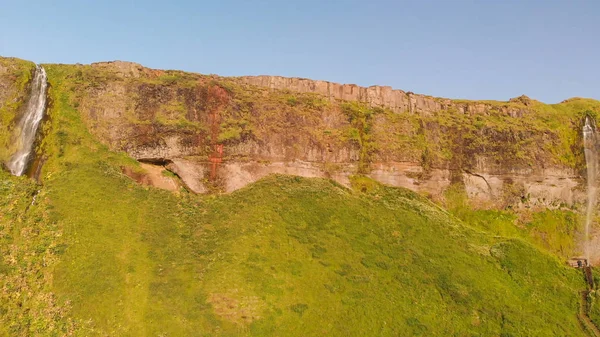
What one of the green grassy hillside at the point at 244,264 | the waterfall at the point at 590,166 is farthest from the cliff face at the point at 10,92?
the waterfall at the point at 590,166

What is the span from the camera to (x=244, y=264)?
2712 centimetres

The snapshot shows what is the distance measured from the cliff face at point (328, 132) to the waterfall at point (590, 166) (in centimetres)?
55

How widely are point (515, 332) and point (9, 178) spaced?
28.1 metres

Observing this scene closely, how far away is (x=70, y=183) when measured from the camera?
29.5 m

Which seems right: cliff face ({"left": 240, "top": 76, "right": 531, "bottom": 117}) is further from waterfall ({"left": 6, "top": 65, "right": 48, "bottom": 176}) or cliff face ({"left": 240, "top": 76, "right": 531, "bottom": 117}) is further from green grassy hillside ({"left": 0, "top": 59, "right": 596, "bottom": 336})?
waterfall ({"left": 6, "top": 65, "right": 48, "bottom": 176})

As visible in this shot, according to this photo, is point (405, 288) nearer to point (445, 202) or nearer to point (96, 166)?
point (445, 202)

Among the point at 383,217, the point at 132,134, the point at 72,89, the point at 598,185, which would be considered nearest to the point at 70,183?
the point at 132,134

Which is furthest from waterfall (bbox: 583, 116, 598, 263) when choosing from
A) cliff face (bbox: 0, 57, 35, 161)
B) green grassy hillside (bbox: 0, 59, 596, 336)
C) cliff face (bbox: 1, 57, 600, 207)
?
cliff face (bbox: 0, 57, 35, 161)

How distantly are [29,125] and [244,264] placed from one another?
54.9 feet

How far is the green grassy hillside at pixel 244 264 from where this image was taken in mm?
23531

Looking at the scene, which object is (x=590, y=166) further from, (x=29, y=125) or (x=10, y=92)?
(x=10, y=92)

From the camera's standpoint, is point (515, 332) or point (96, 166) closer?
point (515, 332)

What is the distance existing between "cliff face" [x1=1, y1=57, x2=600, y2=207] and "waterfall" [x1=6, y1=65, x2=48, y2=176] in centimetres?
137

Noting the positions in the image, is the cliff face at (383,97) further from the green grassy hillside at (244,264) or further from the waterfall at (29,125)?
the waterfall at (29,125)
